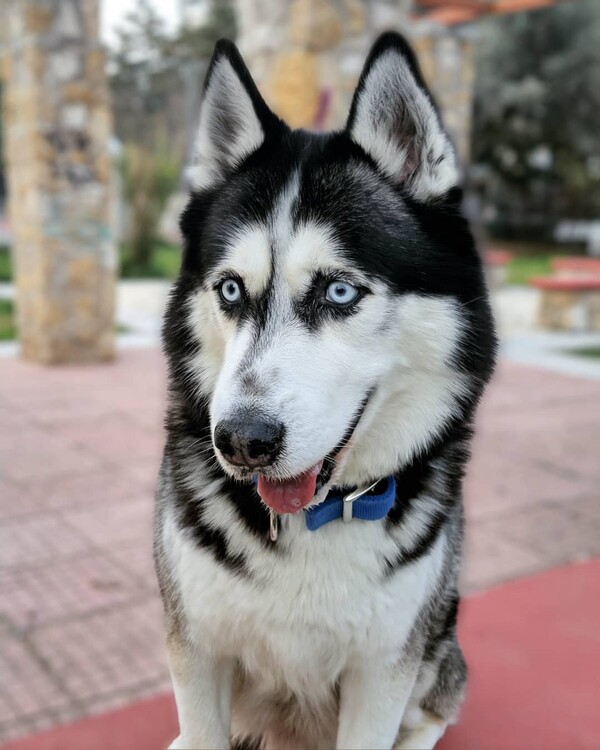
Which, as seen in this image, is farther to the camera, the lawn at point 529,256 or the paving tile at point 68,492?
the lawn at point 529,256

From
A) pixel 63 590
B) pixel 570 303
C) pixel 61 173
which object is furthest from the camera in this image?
pixel 570 303

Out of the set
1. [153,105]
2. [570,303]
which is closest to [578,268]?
[570,303]

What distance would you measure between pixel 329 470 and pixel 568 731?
4.71ft

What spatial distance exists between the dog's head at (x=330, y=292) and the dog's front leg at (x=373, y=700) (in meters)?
0.45

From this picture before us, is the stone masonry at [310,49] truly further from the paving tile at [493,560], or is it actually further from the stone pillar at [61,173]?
the paving tile at [493,560]

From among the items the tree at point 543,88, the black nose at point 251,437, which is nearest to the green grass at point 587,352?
the black nose at point 251,437

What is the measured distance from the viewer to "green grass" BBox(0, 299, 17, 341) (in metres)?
10.3

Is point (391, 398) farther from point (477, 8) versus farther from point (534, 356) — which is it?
point (534, 356)

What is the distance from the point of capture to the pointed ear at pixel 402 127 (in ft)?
5.67

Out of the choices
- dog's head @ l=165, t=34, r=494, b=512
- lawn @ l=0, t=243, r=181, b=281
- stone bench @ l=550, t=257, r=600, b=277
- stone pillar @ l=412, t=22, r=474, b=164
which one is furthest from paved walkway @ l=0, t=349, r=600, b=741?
lawn @ l=0, t=243, r=181, b=281

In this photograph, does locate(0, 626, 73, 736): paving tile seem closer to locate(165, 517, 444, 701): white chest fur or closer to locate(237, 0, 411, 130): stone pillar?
locate(165, 517, 444, 701): white chest fur

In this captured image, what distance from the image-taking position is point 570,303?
11.9 m

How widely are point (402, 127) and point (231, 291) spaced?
0.51 meters

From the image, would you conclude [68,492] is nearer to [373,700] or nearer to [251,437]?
[373,700]
